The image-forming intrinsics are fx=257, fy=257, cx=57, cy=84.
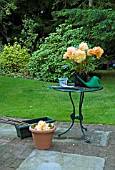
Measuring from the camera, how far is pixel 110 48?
8.39m

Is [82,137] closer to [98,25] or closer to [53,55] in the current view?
[98,25]

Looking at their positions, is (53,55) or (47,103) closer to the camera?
(47,103)

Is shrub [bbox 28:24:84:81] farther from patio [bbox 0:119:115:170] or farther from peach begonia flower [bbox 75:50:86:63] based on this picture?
peach begonia flower [bbox 75:50:86:63]

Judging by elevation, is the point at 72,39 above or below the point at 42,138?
above

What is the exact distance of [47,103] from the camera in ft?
17.9

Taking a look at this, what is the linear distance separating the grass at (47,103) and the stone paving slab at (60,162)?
4.50 ft

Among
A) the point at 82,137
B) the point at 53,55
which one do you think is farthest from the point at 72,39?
the point at 82,137

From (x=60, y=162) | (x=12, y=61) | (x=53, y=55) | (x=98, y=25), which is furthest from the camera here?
(x=12, y=61)

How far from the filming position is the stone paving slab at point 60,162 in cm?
246

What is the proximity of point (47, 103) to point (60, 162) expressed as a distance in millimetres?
2926

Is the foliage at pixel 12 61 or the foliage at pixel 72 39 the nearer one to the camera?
the foliage at pixel 72 39

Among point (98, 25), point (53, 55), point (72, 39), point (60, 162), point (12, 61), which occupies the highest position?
point (98, 25)

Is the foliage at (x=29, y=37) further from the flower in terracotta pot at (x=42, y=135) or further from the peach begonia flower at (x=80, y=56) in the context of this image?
the flower in terracotta pot at (x=42, y=135)

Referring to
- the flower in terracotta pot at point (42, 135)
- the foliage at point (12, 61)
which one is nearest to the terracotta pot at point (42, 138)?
the flower in terracotta pot at point (42, 135)
